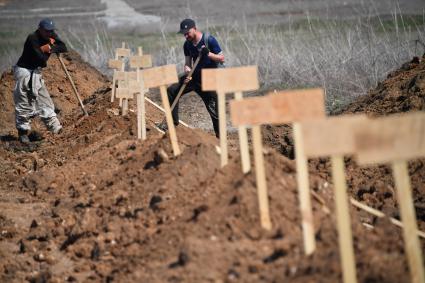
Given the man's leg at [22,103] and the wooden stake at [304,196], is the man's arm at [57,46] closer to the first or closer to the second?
the man's leg at [22,103]

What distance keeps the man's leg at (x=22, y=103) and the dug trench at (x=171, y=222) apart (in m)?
2.67

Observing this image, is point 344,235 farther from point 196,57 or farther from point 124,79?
point 124,79

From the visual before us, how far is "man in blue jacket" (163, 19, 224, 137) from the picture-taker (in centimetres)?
1106

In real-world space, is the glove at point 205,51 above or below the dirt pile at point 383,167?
above

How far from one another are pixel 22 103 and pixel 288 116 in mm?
9410

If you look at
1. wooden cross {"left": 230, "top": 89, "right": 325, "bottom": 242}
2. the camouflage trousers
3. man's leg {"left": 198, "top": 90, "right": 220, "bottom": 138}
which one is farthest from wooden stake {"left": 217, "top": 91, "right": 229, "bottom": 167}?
the camouflage trousers

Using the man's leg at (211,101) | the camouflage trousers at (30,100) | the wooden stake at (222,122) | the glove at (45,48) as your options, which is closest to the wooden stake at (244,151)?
the wooden stake at (222,122)

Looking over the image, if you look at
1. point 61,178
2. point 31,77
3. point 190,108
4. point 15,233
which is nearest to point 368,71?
point 190,108

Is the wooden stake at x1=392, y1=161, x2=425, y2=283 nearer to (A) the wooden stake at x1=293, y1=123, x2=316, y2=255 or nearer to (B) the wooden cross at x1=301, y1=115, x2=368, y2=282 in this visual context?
(B) the wooden cross at x1=301, y1=115, x2=368, y2=282

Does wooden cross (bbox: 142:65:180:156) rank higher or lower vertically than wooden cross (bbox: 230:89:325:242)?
higher

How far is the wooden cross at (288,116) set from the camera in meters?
5.04

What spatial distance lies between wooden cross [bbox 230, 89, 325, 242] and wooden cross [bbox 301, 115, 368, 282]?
0.46 metres

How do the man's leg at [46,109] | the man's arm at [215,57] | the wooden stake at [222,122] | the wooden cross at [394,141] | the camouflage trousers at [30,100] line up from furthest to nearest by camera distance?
1. the man's leg at [46,109]
2. the camouflage trousers at [30,100]
3. the man's arm at [215,57]
4. the wooden stake at [222,122]
5. the wooden cross at [394,141]

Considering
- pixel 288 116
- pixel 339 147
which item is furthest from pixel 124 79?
pixel 339 147
